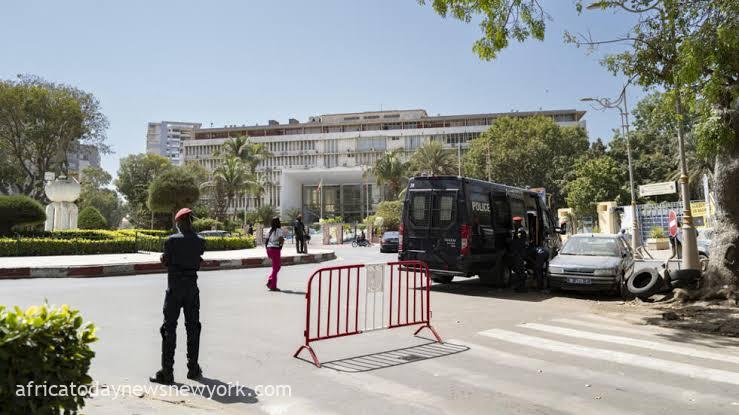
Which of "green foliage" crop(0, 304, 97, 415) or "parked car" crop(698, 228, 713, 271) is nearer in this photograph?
"green foliage" crop(0, 304, 97, 415)

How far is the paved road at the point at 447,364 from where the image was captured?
4566 mm

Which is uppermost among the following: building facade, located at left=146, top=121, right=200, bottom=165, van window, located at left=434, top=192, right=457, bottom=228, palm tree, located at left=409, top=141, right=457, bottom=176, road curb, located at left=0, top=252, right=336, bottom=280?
building facade, located at left=146, top=121, right=200, bottom=165

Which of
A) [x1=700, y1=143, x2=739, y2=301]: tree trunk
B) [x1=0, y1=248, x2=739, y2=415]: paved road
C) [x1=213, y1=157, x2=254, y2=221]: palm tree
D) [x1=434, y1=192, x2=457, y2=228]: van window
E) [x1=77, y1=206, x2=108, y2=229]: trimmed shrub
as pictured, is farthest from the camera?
[x1=213, y1=157, x2=254, y2=221]: palm tree

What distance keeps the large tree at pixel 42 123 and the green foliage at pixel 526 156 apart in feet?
124

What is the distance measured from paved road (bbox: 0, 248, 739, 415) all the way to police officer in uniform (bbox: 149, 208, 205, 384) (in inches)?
12.5

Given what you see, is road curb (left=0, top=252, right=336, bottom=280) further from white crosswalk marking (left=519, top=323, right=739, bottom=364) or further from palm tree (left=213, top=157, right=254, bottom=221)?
palm tree (left=213, top=157, right=254, bottom=221)

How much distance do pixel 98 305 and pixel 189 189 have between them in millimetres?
24497

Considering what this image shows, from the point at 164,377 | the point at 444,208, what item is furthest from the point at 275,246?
the point at 164,377

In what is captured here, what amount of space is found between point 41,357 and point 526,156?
57059 millimetres

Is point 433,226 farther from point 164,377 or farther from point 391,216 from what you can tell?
point 391,216

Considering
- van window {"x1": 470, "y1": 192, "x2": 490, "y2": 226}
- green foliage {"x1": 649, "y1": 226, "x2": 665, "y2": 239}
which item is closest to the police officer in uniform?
van window {"x1": 470, "y1": 192, "x2": 490, "y2": 226}

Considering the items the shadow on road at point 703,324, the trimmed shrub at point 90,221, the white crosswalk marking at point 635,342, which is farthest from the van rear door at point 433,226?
the trimmed shrub at point 90,221

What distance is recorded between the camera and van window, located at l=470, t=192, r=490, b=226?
12480 mm

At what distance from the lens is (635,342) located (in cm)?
717
